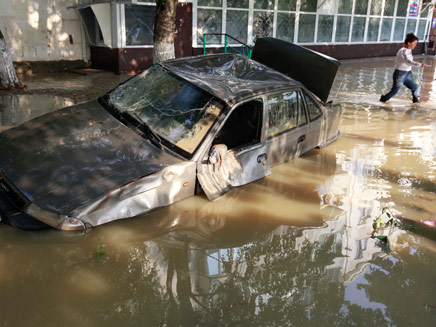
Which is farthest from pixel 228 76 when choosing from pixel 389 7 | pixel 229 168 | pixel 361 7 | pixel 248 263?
pixel 389 7

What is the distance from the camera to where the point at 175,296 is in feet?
10.5

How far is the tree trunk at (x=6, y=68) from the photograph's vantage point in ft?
31.6

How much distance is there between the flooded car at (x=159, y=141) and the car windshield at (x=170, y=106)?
0.04 ft

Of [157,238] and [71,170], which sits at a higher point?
[71,170]

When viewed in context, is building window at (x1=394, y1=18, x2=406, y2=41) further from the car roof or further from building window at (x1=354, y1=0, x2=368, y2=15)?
the car roof

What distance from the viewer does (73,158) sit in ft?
13.4

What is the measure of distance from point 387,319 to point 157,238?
6.85ft

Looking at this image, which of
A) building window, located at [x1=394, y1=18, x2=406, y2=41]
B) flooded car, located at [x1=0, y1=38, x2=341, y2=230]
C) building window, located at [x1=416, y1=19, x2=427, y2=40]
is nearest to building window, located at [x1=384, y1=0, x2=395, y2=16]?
building window, located at [x1=394, y1=18, x2=406, y2=41]

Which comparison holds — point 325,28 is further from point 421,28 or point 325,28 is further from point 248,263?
point 248,263

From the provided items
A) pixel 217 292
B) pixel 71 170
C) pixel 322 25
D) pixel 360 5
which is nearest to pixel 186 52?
pixel 322 25

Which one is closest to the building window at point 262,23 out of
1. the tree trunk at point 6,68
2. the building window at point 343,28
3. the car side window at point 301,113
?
the building window at point 343,28

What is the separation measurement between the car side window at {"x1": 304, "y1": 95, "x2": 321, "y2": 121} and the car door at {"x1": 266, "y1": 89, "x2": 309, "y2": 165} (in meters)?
0.14

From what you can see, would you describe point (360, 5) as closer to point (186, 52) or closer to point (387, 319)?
point (186, 52)

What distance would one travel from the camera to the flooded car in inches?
146
